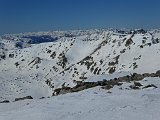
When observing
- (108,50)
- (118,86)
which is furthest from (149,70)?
(108,50)

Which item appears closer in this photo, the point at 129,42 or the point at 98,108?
the point at 98,108

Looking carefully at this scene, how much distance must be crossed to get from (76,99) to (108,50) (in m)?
146

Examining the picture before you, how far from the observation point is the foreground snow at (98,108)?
2619cm

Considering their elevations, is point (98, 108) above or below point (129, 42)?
above

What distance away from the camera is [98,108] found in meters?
28.5

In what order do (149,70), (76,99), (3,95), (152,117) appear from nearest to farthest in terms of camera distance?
(152,117)
(76,99)
(149,70)
(3,95)

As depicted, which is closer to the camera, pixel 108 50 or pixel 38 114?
pixel 38 114

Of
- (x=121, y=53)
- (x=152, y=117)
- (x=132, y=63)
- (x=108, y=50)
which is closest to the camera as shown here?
(x=152, y=117)

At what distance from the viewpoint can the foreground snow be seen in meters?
26.2

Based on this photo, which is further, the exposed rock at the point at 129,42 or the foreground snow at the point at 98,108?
the exposed rock at the point at 129,42

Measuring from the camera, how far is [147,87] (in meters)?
38.4

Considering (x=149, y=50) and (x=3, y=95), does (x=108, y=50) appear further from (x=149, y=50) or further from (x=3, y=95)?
(x=3, y=95)

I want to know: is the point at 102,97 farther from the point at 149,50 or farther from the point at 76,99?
the point at 149,50

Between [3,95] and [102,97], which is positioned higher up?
[102,97]
